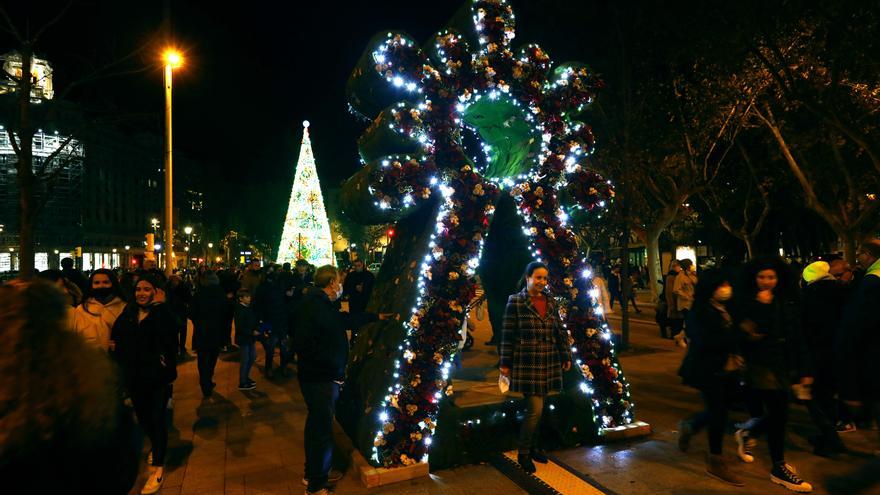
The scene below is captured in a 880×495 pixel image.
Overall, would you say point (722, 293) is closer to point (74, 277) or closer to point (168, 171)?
point (74, 277)

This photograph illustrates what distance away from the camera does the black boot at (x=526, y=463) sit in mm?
4910

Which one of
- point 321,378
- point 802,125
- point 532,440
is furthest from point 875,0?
point 321,378

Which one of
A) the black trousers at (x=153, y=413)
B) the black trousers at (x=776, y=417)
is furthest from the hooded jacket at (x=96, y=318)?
the black trousers at (x=776, y=417)

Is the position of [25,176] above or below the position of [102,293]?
above

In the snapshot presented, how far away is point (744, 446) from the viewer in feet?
16.1

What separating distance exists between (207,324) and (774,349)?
6.72 metres

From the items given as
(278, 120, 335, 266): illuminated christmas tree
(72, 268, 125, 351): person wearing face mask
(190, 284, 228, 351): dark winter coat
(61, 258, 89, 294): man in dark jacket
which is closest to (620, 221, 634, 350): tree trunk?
(190, 284, 228, 351): dark winter coat

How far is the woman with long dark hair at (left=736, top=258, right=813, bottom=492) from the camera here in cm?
450

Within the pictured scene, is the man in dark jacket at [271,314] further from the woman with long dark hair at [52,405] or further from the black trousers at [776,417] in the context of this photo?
the woman with long dark hair at [52,405]

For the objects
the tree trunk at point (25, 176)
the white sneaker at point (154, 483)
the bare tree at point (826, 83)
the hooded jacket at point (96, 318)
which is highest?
the bare tree at point (826, 83)

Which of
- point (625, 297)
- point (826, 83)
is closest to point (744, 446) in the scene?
point (625, 297)

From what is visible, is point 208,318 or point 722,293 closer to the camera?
point 722,293

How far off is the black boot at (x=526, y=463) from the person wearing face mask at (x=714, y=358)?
57.5 inches

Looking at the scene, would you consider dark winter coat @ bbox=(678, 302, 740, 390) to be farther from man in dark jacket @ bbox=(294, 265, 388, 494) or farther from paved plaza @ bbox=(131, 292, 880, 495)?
man in dark jacket @ bbox=(294, 265, 388, 494)
